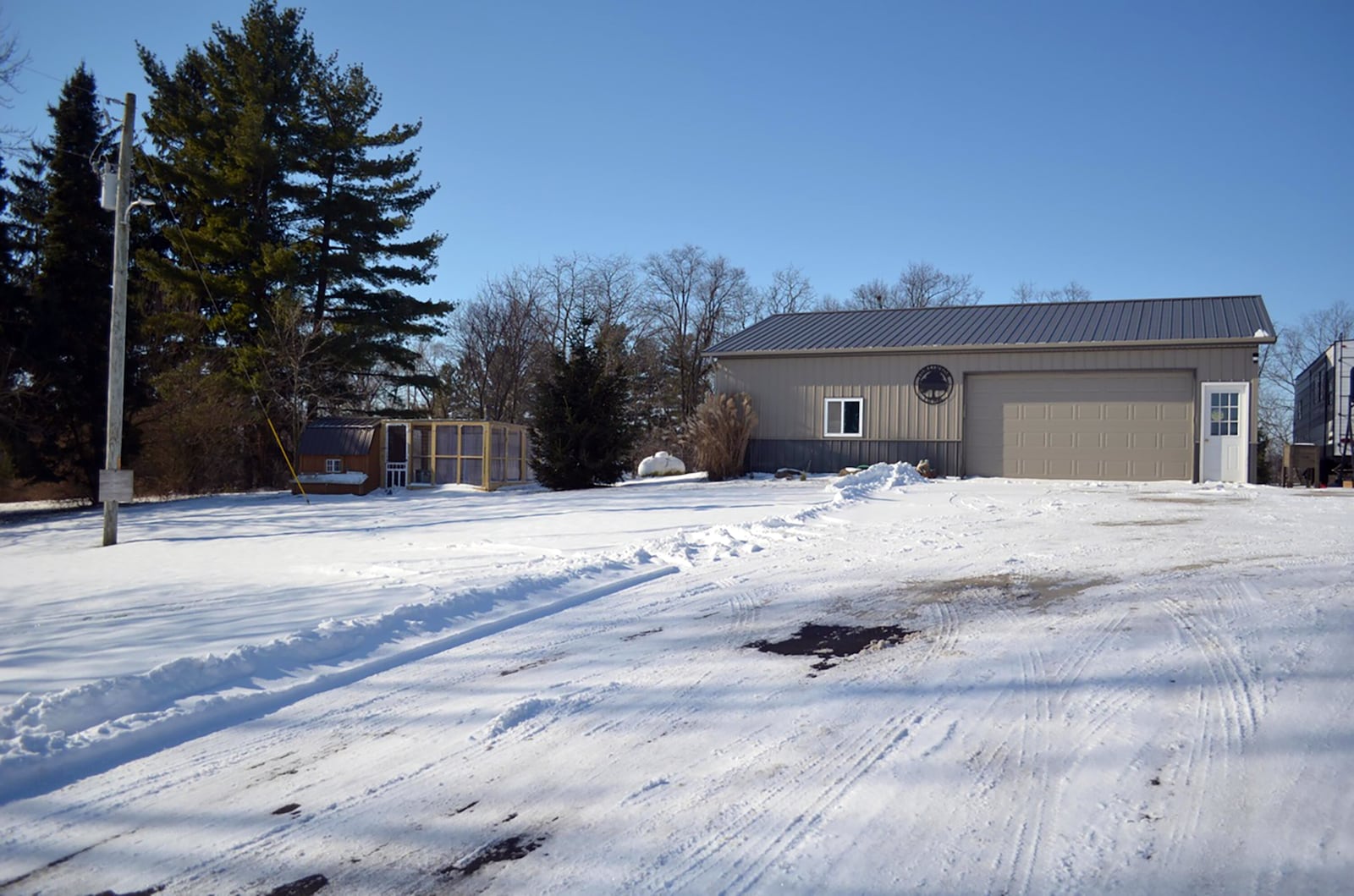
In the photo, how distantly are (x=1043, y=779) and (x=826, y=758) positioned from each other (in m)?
0.76

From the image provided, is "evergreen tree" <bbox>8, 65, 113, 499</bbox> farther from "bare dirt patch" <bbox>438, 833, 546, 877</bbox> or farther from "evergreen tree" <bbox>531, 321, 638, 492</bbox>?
"bare dirt patch" <bbox>438, 833, 546, 877</bbox>

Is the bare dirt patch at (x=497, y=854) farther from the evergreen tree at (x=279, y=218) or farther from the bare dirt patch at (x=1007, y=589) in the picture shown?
the evergreen tree at (x=279, y=218)

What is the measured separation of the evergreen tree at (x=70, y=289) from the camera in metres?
20.8

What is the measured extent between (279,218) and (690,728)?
25211 millimetres

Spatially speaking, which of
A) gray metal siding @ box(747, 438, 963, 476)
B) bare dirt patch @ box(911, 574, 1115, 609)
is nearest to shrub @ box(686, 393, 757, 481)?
gray metal siding @ box(747, 438, 963, 476)

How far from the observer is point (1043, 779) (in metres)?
3.03

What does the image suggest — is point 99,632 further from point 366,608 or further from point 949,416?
point 949,416

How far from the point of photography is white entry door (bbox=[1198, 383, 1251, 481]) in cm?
1856

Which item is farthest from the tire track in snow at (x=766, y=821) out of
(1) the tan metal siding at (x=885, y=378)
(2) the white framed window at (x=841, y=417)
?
(2) the white framed window at (x=841, y=417)

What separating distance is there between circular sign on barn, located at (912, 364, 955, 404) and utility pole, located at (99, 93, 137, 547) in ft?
53.5

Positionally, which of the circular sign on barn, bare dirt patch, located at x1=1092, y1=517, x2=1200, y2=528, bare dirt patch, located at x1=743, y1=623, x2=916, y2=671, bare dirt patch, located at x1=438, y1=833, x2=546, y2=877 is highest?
the circular sign on barn

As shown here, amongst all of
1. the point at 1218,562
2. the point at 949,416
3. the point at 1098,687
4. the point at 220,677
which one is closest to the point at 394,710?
the point at 220,677

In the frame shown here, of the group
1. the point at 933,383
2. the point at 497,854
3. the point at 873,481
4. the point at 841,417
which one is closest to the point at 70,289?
the point at 841,417

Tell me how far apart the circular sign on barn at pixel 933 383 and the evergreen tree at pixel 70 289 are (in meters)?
20.2
